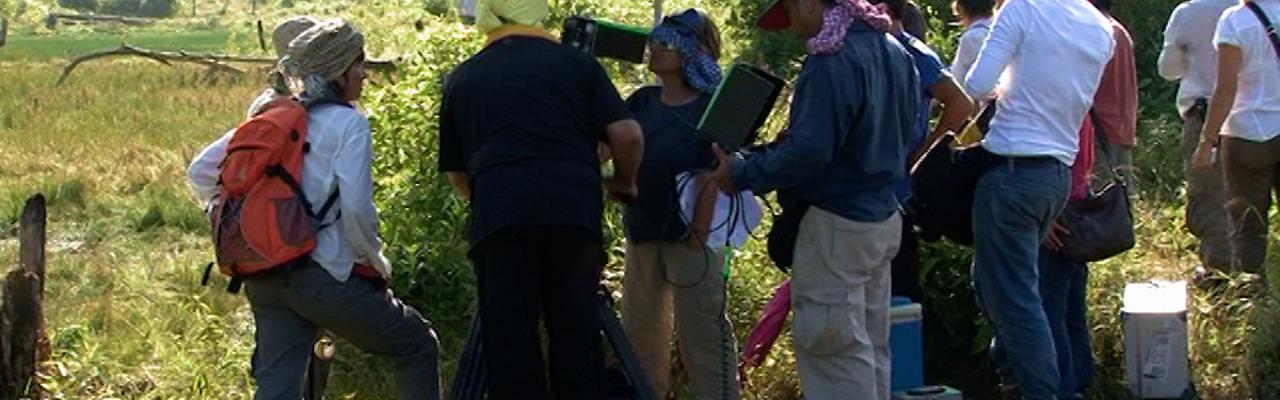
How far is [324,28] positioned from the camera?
4.88 metres

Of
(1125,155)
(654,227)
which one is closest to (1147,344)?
(1125,155)

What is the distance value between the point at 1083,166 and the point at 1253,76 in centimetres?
104

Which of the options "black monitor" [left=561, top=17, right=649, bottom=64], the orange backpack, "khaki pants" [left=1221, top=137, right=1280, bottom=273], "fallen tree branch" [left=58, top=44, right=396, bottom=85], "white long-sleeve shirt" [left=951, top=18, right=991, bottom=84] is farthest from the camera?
"fallen tree branch" [left=58, top=44, right=396, bottom=85]

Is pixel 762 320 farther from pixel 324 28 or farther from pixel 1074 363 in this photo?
pixel 324 28

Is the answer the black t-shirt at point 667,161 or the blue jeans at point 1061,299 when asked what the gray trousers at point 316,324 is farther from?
the blue jeans at point 1061,299

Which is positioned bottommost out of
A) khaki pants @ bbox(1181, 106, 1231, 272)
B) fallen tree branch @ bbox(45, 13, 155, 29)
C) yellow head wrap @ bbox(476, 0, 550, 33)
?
fallen tree branch @ bbox(45, 13, 155, 29)

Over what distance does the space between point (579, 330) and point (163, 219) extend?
7.71 meters

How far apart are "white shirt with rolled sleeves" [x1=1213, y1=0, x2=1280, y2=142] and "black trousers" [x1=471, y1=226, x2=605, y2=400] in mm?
2634

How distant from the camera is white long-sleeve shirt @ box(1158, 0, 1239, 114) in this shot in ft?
23.4

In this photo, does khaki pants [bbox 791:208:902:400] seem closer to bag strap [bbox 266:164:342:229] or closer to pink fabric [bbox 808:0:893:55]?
pink fabric [bbox 808:0:893:55]

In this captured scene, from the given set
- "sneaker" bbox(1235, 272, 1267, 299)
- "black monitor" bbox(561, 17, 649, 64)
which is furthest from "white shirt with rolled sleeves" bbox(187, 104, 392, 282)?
"sneaker" bbox(1235, 272, 1267, 299)

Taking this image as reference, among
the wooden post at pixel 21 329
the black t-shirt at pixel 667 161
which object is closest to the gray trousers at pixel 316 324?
the black t-shirt at pixel 667 161

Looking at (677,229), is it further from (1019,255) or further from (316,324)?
(316,324)

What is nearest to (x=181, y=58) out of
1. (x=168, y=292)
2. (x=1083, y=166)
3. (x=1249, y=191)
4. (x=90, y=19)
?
(x=168, y=292)
